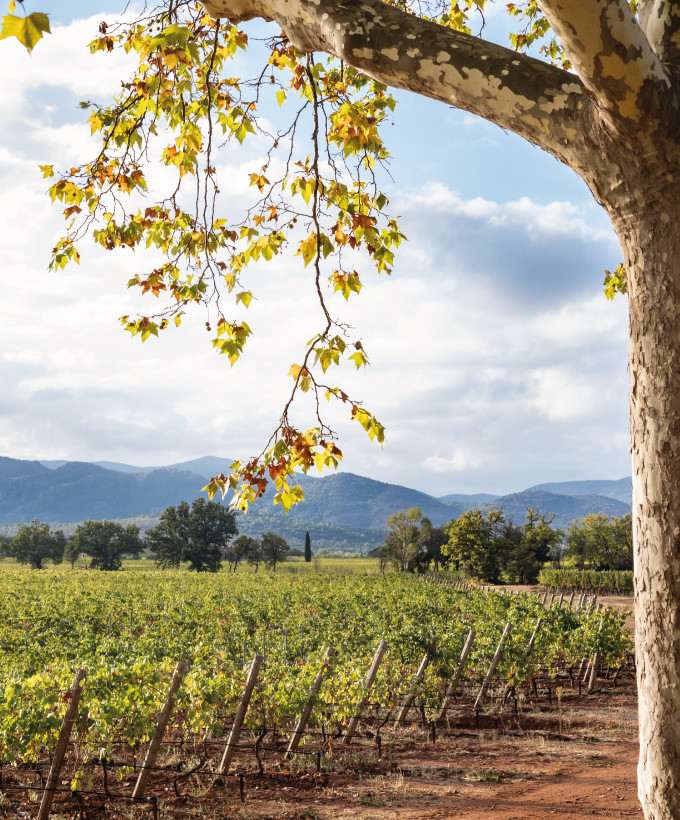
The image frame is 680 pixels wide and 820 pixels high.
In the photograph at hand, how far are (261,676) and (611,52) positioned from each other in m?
10.7

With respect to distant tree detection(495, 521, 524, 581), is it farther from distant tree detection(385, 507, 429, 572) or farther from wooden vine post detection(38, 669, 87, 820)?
wooden vine post detection(38, 669, 87, 820)

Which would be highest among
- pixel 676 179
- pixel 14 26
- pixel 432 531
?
pixel 14 26

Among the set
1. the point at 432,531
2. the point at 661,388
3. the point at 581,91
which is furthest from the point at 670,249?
the point at 432,531

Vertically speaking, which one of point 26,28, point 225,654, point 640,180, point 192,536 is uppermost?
point 26,28

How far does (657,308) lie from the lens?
259cm

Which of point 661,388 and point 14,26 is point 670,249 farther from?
point 14,26

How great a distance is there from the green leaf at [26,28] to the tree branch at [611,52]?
194cm

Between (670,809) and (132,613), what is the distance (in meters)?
23.1

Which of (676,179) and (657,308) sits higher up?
(676,179)

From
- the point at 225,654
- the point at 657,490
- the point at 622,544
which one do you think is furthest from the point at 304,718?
the point at 622,544

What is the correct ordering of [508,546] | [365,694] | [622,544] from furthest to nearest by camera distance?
[622,544], [508,546], [365,694]

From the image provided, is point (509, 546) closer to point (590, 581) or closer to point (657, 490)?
point (590, 581)

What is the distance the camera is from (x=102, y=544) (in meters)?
82.8

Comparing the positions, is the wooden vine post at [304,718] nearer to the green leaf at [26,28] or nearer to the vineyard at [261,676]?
the vineyard at [261,676]
